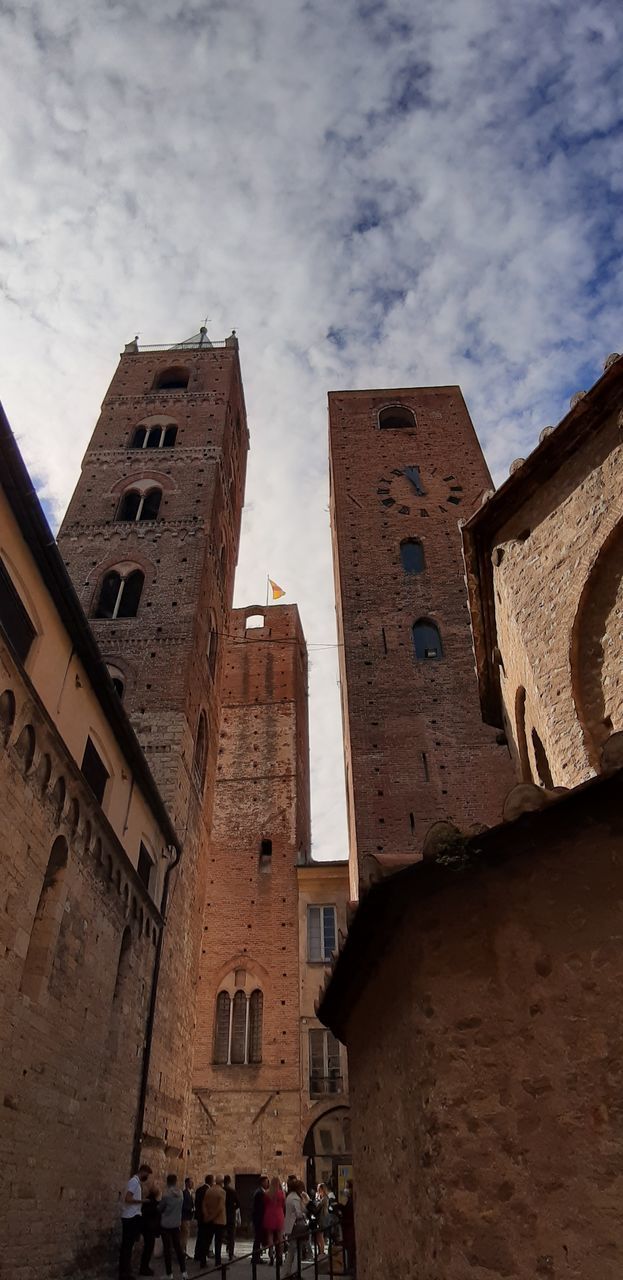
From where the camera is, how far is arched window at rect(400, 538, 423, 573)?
56.8 ft

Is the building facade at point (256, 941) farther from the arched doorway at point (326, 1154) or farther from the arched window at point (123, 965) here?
the arched window at point (123, 965)

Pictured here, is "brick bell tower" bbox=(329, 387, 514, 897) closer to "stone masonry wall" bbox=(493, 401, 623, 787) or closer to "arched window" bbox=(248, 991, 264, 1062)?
"stone masonry wall" bbox=(493, 401, 623, 787)

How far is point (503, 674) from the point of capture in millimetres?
9023

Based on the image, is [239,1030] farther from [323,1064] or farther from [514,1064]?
[514,1064]

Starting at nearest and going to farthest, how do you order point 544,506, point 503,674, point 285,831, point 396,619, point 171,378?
1. point 544,506
2. point 503,674
3. point 396,619
4. point 285,831
5. point 171,378

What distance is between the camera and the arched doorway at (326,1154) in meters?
18.9

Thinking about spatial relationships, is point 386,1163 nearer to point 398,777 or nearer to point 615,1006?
point 615,1006

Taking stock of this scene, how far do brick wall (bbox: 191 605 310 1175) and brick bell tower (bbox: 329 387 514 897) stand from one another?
820 centimetres

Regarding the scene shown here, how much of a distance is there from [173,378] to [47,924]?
23.6m

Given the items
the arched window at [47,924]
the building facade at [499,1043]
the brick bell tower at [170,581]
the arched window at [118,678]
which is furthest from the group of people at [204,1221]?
the arched window at [118,678]

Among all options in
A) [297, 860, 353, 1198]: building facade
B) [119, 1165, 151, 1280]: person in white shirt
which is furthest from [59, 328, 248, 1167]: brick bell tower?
[297, 860, 353, 1198]: building facade

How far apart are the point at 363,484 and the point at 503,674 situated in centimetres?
1120

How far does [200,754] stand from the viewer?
18188 millimetres

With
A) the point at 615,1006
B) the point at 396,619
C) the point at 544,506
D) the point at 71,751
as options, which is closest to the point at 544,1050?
the point at 615,1006
